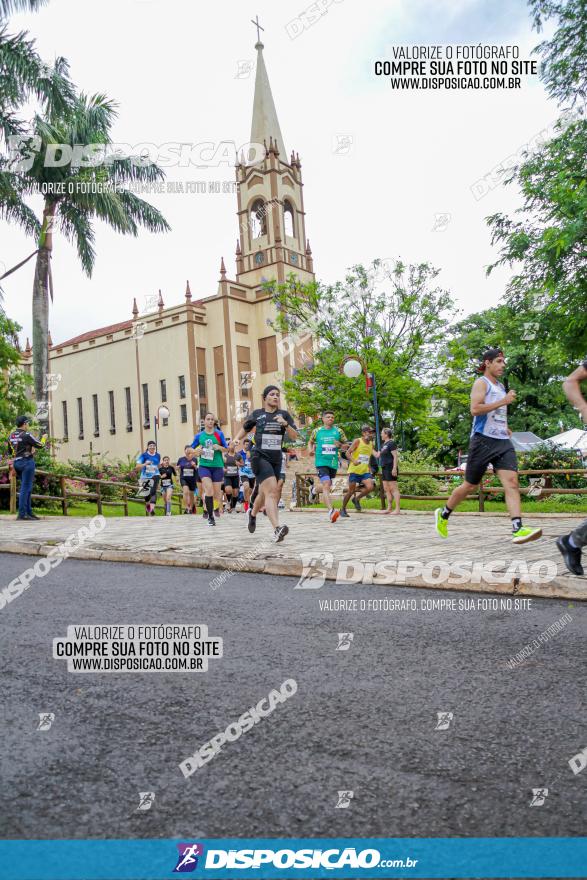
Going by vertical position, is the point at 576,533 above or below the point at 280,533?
above

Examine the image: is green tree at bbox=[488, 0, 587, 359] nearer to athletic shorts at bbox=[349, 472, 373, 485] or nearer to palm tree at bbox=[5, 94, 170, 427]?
athletic shorts at bbox=[349, 472, 373, 485]

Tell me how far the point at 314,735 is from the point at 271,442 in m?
6.73

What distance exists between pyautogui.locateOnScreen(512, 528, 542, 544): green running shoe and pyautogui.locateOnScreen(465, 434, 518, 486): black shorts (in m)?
0.63

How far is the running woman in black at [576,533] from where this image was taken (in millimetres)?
5410

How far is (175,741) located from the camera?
2.64m

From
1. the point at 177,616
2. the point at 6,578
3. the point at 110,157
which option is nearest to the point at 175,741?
the point at 177,616

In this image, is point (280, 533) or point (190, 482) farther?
point (190, 482)

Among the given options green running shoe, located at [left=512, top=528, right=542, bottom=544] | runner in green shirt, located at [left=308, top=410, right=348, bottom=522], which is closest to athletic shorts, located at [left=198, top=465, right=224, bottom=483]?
runner in green shirt, located at [left=308, top=410, right=348, bottom=522]

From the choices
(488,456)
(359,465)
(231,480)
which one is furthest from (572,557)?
(231,480)

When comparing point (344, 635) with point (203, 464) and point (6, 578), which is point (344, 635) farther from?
point (203, 464)

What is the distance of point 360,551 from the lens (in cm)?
780

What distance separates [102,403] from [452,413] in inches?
1102

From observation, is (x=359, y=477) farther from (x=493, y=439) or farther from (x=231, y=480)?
(x=493, y=439)

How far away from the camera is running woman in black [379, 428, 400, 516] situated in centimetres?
1507
